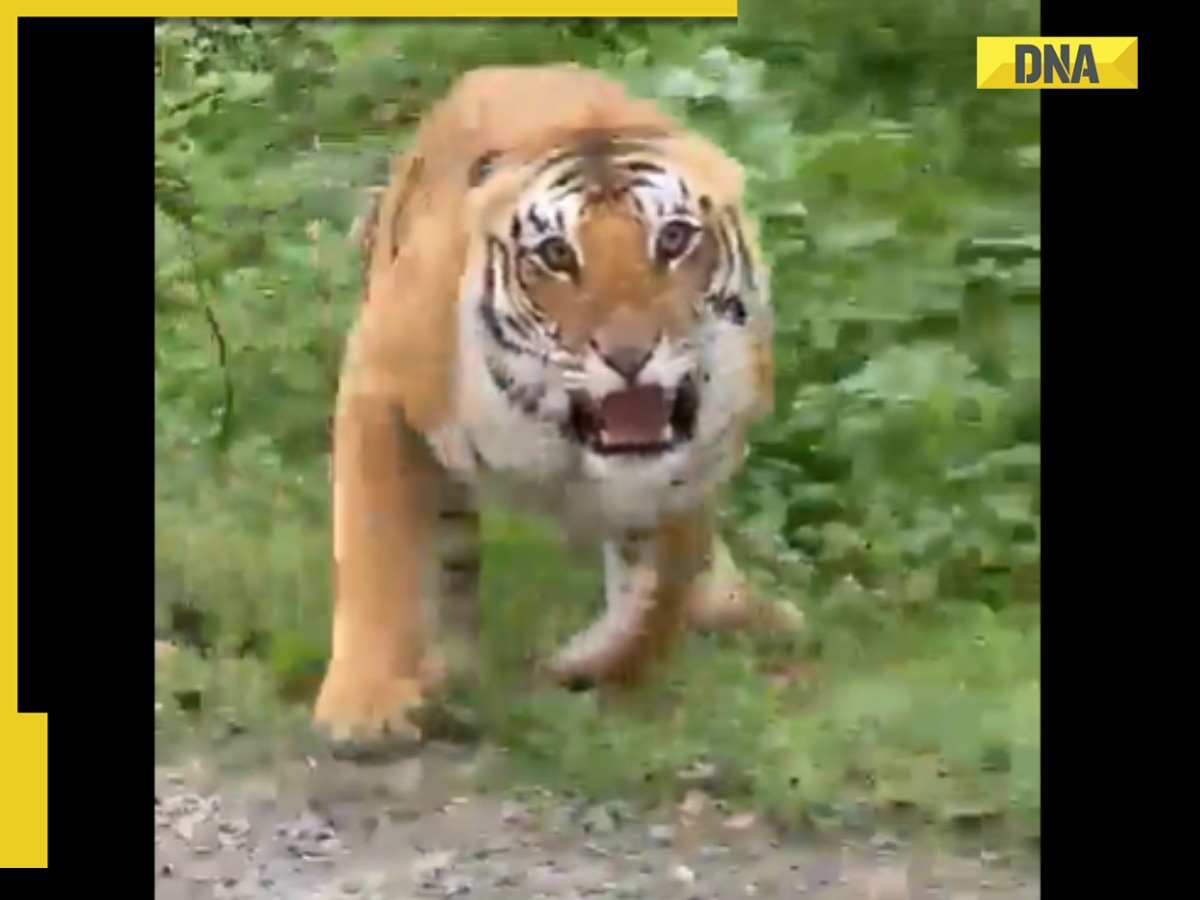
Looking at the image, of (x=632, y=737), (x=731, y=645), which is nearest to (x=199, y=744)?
(x=632, y=737)

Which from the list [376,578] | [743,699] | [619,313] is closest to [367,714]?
[376,578]

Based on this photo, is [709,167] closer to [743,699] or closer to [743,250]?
[743,250]

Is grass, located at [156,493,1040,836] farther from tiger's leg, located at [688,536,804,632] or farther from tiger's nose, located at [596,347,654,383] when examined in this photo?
tiger's nose, located at [596,347,654,383]

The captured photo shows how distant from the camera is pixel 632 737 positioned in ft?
6.80

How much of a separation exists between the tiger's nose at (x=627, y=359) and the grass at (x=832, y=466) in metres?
0.20

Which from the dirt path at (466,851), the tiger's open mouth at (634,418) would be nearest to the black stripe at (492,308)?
the tiger's open mouth at (634,418)

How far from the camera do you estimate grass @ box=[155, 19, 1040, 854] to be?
6.73 ft

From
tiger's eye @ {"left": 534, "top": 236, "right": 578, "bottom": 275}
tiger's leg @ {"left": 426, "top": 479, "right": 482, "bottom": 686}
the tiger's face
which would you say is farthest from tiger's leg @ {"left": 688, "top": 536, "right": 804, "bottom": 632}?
tiger's eye @ {"left": 534, "top": 236, "right": 578, "bottom": 275}

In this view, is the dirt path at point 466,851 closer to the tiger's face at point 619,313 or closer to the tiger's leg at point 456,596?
the tiger's leg at point 456,596

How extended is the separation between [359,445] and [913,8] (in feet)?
2.88

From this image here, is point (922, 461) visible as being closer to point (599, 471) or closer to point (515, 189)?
point (599, 471)

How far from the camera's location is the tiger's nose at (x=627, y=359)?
198 centimetres

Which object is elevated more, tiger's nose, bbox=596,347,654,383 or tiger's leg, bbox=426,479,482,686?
tiger's nose, bbox=596,347,654,383

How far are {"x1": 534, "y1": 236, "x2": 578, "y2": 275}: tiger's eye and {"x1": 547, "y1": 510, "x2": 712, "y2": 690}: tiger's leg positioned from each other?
13.8 inches
